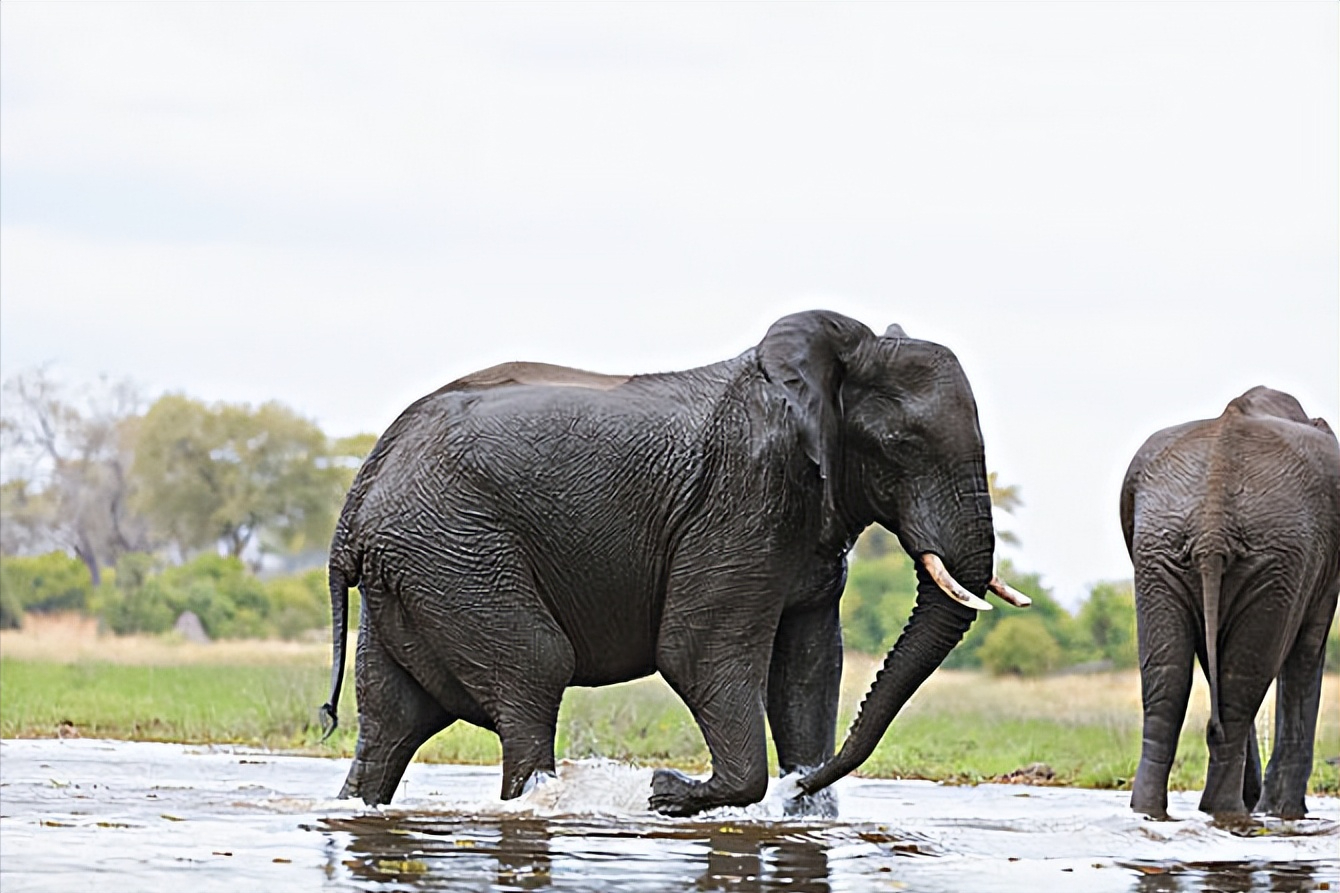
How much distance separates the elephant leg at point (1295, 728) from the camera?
13688 mm

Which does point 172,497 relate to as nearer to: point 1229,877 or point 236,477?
point 236,477

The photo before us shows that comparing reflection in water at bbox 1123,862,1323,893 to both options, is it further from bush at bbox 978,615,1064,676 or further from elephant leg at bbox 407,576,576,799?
bush at bbox 978,615,1064,676

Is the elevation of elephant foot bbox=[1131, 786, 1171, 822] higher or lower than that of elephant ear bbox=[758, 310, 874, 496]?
lower

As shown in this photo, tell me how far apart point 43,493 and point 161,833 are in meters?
56.2

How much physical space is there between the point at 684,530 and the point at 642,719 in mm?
9188

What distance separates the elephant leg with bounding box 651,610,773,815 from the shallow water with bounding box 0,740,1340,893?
0.19 meters

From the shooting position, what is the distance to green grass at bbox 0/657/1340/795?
59.6 ft

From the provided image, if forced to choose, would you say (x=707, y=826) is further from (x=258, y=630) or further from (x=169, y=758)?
(x=258, y=630)

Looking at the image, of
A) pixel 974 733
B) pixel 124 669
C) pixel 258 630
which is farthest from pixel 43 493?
pixel 974 733

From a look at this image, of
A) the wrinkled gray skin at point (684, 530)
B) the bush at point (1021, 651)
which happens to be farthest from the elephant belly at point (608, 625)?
the bush at point (1021, 651)

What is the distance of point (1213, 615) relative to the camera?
1270 cm

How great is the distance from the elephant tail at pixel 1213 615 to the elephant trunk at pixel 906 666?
160cm

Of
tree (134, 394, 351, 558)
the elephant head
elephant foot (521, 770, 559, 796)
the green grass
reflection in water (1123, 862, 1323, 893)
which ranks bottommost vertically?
reflection in water (1123, 862, 1323, 893)

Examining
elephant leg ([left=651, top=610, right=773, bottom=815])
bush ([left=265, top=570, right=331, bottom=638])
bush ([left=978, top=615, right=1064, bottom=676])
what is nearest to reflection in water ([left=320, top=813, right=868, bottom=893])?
elephant leg ([left=651, top=610, right=773, bottom=815])
